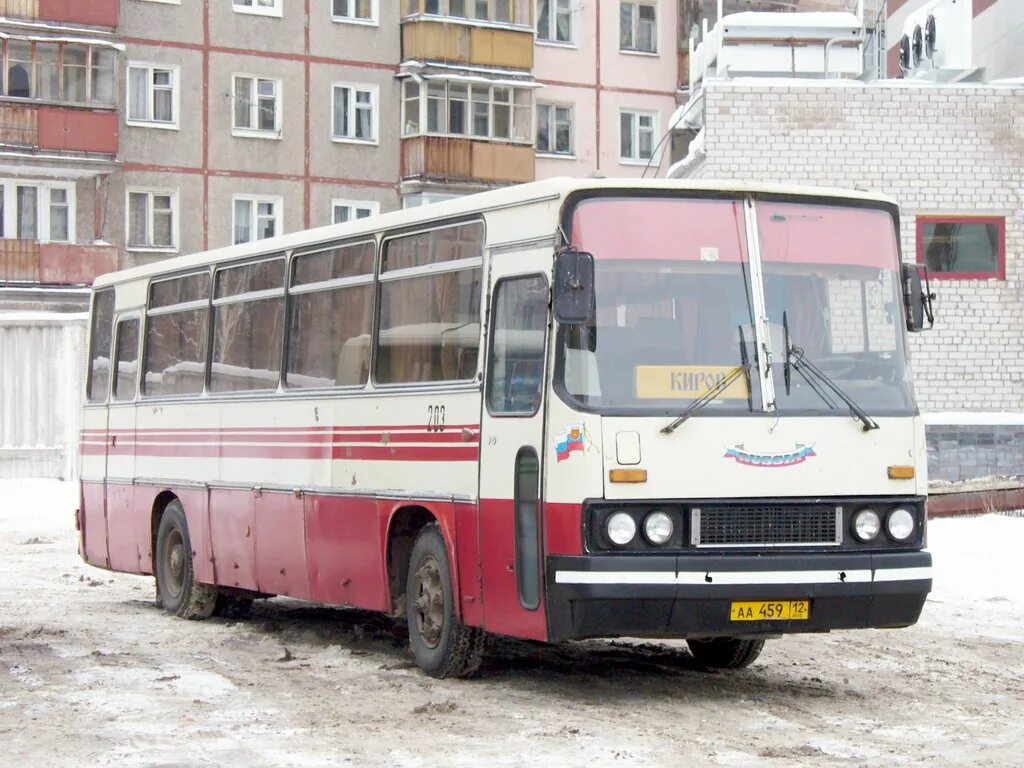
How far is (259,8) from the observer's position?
167 feet

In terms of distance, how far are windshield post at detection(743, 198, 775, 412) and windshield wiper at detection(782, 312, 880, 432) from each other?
0.36ft

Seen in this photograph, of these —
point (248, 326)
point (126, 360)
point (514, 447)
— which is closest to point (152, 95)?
point (126, 360)

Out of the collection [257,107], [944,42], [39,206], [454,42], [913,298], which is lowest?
[913,298]

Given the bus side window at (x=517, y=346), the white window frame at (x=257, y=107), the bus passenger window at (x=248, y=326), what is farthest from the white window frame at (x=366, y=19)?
the bus side window at (x=517, y=346)

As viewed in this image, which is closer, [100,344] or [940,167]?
[100,344]

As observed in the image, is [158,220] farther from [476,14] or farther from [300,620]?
[300,620]

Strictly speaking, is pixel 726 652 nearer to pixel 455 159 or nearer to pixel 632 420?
pixel 632 420

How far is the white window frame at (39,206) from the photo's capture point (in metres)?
47.0

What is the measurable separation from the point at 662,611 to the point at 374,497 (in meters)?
2.87

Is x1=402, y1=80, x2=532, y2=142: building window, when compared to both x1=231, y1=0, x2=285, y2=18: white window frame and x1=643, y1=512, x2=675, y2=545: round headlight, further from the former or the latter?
x1=643, y1=512, x2=675, y2=545: round headlight

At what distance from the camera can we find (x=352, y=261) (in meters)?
13.4

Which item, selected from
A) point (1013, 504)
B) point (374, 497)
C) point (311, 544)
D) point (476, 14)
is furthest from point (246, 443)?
point (476, 14)

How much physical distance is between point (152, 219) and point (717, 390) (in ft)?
131

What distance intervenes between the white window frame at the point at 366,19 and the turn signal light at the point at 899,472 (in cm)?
4245
